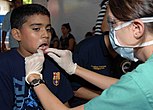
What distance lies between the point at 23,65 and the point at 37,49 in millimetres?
115

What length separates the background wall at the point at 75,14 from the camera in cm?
793

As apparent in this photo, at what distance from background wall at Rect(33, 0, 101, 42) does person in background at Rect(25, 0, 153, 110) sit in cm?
675

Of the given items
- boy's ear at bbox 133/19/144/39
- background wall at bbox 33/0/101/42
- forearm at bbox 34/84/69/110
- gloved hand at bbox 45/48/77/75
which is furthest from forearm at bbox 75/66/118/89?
background wall at bbox 33/0/101/42

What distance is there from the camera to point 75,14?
8125 mm

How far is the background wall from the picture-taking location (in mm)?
7930

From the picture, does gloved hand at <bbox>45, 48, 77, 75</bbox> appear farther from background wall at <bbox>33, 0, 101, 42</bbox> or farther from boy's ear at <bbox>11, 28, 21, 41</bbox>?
background wall at <bbox>33, 0, 101, 42</bbox>

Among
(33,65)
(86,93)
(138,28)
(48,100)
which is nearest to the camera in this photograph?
(138,28)

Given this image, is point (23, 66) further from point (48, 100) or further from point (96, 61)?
point (96, 61)

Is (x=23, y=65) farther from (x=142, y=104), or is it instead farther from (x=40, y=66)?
(x=142, y=104)

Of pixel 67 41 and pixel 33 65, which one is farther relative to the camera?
pixel 67 41

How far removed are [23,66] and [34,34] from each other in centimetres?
18

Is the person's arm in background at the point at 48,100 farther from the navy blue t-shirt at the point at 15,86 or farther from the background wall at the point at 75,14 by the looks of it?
the background wall at the point at 75,14

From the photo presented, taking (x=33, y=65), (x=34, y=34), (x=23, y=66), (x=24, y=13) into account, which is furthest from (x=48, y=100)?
(x=24, y=13)

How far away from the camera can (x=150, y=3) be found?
102cm
